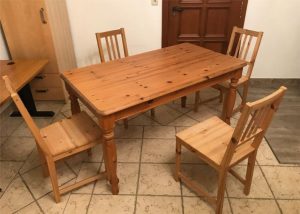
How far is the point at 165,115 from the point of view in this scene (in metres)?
2.89

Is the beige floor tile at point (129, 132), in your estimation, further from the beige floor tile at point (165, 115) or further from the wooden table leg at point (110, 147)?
the wooden table leg at point (110, 147)

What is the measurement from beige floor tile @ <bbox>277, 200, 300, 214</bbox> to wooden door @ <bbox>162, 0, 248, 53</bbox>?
81.8 inches

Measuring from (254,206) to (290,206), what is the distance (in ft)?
0.85

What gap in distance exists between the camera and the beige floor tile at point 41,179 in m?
1.96

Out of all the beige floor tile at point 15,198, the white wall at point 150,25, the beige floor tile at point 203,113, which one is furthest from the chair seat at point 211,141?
the white wall at point 150,25

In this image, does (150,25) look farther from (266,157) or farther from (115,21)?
(266,157)

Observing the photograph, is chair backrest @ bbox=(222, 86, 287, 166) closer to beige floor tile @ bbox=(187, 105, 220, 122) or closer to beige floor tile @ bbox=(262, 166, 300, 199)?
beige floor tile @ bbox=(262, 166, 300, 199)

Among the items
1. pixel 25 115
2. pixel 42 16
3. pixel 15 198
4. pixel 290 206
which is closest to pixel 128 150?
pixel 15 198

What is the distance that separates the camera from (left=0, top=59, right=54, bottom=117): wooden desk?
2130 millimetres

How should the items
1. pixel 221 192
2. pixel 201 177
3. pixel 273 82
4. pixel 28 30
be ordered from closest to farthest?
1. pixel 221 192
2. pixel 201 177
3. pixel 28 30
4. pixel 273 82

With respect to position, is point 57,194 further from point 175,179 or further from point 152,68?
point 152,68

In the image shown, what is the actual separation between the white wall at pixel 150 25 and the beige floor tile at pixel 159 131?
120 centimetres

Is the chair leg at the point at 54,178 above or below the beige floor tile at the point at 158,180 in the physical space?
above

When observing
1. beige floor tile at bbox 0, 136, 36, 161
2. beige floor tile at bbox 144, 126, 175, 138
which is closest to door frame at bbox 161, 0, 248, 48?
beige floor tile at bbox 144, 126, 175, 138
